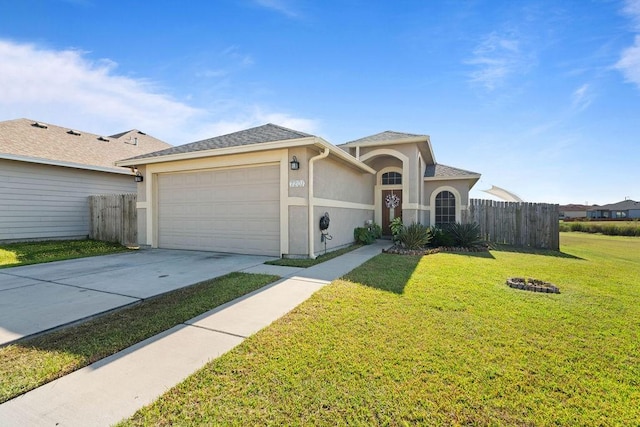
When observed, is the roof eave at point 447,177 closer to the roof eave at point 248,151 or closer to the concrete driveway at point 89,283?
the roof eave at point 248,151

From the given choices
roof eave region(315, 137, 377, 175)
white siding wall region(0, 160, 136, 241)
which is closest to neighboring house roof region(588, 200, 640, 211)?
roof eave region(315, 137, 377, 175)

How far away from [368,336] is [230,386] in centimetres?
148

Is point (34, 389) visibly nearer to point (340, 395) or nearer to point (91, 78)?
point (340, 395)

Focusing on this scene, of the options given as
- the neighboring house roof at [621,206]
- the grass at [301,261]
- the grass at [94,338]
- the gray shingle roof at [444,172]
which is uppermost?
the gray shingle roof at [444,172]

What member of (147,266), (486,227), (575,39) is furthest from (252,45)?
(486,227)

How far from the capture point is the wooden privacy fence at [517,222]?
11258 millimetres

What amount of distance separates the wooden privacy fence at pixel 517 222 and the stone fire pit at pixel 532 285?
7.50 metres

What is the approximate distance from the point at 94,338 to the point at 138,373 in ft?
3.40

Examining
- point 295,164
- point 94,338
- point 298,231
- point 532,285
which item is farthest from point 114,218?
point 532,285

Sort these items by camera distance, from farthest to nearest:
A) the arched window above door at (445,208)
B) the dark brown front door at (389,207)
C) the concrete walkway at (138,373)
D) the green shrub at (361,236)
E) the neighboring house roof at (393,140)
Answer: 1. the arched window above door at (445,208)
2. the dark brown front door at (389,207)
3. the neighboring house roof at (393,140)
4. the green shrub at (361,236)
5. the concrete walkway at (138,373)

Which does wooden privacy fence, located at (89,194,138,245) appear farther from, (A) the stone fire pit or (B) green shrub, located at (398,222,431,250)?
(A) the stone fire pit

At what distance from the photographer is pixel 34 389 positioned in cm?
216

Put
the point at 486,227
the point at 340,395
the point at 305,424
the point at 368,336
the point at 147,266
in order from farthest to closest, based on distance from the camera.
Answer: the point at 486,227 → the point at 147,266 → the point at 368,336 → the point at 340,395 → the point at 305,424

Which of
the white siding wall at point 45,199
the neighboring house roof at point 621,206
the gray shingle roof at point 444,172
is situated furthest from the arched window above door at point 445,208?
the neighboring house roof at point 621,206
